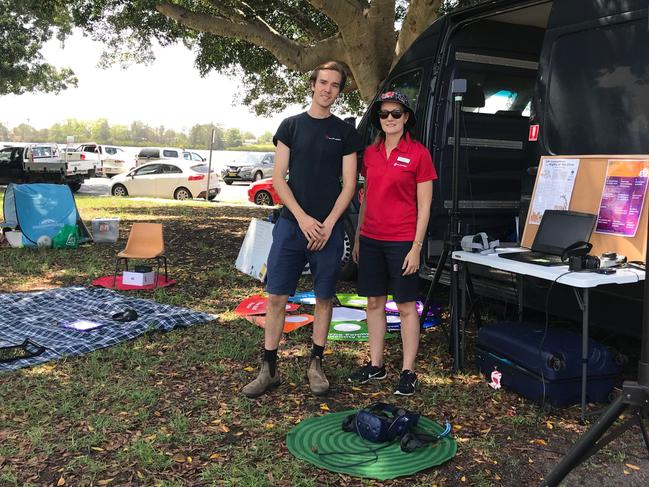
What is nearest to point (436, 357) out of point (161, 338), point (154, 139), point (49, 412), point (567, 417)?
point (567, 417)

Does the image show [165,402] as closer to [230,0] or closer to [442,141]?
[442,141]

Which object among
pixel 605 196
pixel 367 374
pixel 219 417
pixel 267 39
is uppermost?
pixel 267 39

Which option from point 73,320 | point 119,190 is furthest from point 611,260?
point 119,190

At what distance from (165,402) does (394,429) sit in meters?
1.41

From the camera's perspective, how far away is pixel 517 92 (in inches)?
223

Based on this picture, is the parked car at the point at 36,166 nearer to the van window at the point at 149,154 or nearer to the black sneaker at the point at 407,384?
the van window at the point at 149,154

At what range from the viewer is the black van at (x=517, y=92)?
3641 mm

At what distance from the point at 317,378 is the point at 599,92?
2.42m

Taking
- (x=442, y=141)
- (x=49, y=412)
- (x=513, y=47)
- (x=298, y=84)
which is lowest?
(x=49, y=412)

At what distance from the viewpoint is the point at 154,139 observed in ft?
207

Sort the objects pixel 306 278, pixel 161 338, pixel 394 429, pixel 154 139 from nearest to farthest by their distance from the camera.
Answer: pixel 394 429 → pixel 161 338 → pixel 306 278 → pixel 154 139

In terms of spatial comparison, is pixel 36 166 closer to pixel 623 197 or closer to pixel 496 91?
pixel 496 91

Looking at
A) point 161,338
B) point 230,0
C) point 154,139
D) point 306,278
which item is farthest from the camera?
point 154,139

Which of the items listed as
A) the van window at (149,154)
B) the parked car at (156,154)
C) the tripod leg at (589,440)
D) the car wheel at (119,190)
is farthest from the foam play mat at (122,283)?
the van window at (149,154)
